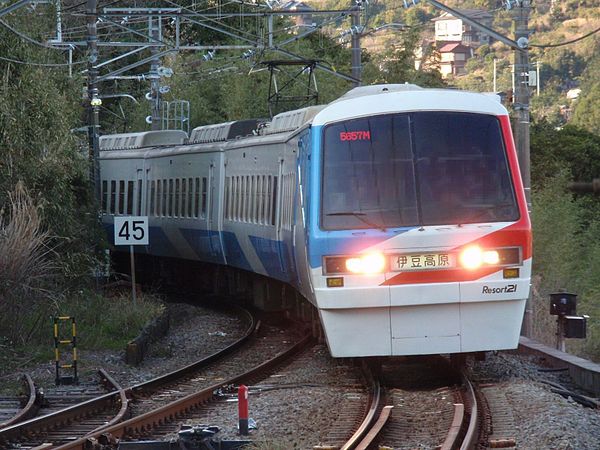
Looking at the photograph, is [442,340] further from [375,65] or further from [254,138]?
[375,65]

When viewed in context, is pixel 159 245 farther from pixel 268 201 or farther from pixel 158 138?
pixel 268 201

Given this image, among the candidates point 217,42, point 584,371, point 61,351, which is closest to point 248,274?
point 61,351

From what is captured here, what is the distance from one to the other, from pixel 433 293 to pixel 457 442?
9.18 ft

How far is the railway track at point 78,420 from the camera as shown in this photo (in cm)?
1128

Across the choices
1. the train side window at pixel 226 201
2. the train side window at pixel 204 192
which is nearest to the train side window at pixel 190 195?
the train side window at pixel 204 192

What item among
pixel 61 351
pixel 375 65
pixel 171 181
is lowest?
pixel 61 351

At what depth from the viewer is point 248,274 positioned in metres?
24.5

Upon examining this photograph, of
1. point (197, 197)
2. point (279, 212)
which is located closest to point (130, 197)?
point (197, 197)

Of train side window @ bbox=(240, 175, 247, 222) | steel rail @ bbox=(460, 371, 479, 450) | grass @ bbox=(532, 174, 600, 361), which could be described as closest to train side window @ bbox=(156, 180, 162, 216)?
train side window @ bbox=(240, 175, 247, 222)

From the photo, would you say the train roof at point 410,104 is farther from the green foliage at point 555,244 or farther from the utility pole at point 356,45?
the green foliage at point 555,244

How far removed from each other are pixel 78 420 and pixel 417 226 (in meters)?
3.60

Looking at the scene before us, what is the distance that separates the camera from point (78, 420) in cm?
1259

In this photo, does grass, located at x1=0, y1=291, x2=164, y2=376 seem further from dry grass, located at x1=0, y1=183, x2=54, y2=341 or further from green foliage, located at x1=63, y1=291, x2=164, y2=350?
dry grass, located at x1=0, y1=183, x2=54, y2=341

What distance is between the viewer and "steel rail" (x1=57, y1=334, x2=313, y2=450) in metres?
10.5
